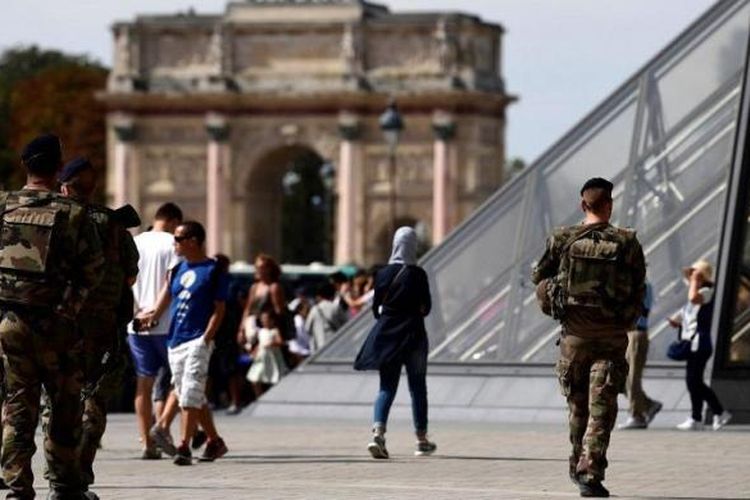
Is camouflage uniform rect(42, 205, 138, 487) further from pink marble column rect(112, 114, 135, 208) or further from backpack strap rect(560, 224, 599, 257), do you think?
pink marble column rect(112, 114, 135, 208)

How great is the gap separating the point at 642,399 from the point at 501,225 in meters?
3.07

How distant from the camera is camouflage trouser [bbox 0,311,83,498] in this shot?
43.9 feet

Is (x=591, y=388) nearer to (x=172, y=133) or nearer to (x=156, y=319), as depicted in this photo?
(x=156, y=319)

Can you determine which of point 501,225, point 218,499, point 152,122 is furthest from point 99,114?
point 218,499

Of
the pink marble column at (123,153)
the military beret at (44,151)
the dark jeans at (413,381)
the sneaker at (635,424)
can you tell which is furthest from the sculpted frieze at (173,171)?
the military beret at (44,151)

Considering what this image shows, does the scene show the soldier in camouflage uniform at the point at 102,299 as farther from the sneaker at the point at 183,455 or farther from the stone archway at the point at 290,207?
the stone archway at the point at 290,207

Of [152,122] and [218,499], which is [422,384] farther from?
[152,122]

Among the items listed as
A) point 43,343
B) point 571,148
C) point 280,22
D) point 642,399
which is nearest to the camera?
point 43,343

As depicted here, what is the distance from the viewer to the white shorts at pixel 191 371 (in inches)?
712

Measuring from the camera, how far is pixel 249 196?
105 meters

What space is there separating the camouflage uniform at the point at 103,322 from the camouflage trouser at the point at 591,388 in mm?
2388

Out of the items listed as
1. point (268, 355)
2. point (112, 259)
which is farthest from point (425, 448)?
point (268, 355)

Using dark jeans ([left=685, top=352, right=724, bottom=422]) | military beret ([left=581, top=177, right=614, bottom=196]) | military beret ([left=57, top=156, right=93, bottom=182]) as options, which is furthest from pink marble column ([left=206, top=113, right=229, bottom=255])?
military beret ([left=57, top=156, right=93, bottom=182])

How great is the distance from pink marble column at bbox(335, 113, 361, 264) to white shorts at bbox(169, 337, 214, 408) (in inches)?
3345
